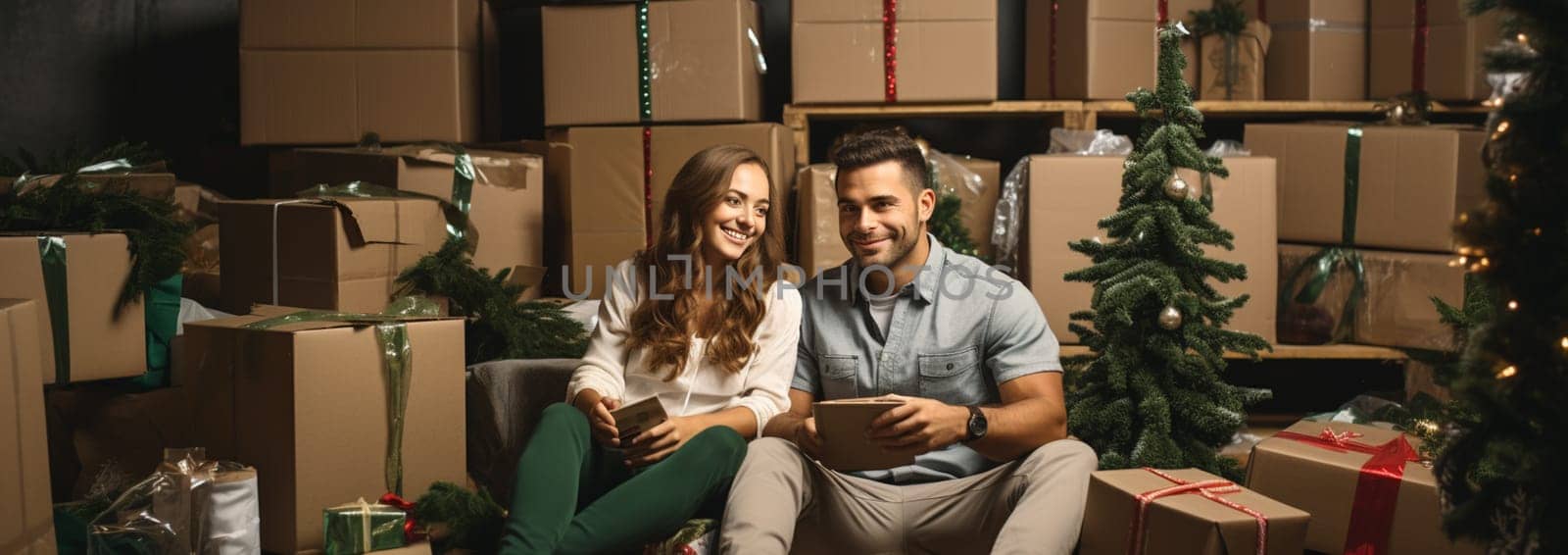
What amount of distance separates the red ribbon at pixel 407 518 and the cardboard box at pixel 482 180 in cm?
100

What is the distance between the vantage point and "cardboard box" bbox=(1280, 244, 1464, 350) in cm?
355

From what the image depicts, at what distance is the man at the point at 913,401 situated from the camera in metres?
2.26

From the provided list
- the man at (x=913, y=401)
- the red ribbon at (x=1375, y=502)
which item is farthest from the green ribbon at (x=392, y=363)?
the red ribbon at (x=1375, y=502)

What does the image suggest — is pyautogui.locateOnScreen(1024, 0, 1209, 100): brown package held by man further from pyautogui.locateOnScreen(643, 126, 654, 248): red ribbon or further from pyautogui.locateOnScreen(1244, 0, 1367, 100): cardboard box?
pyautogui.locateOnScreen(643, 126, 654, 248): red ribbon

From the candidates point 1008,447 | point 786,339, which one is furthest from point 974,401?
point 786,339

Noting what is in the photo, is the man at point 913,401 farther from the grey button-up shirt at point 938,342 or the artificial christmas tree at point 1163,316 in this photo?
the artificial christmas tree at point 1163,316

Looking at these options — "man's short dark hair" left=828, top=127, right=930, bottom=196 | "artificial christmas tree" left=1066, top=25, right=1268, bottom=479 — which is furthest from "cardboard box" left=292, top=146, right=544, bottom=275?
"artificial christmas tree" left=1066, top=25, right=1268, bottom=479

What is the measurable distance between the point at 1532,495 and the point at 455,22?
9.77ft

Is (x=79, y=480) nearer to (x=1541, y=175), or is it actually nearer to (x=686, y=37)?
(x=686, y=37)

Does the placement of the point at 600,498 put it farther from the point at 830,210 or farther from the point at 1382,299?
the point at 1382,299

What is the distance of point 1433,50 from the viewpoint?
12.4ft

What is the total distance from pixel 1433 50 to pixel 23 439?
12.4 feet

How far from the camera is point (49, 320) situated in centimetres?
282

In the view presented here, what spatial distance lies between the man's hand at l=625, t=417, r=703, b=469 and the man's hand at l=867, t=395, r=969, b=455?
1.39 ft
